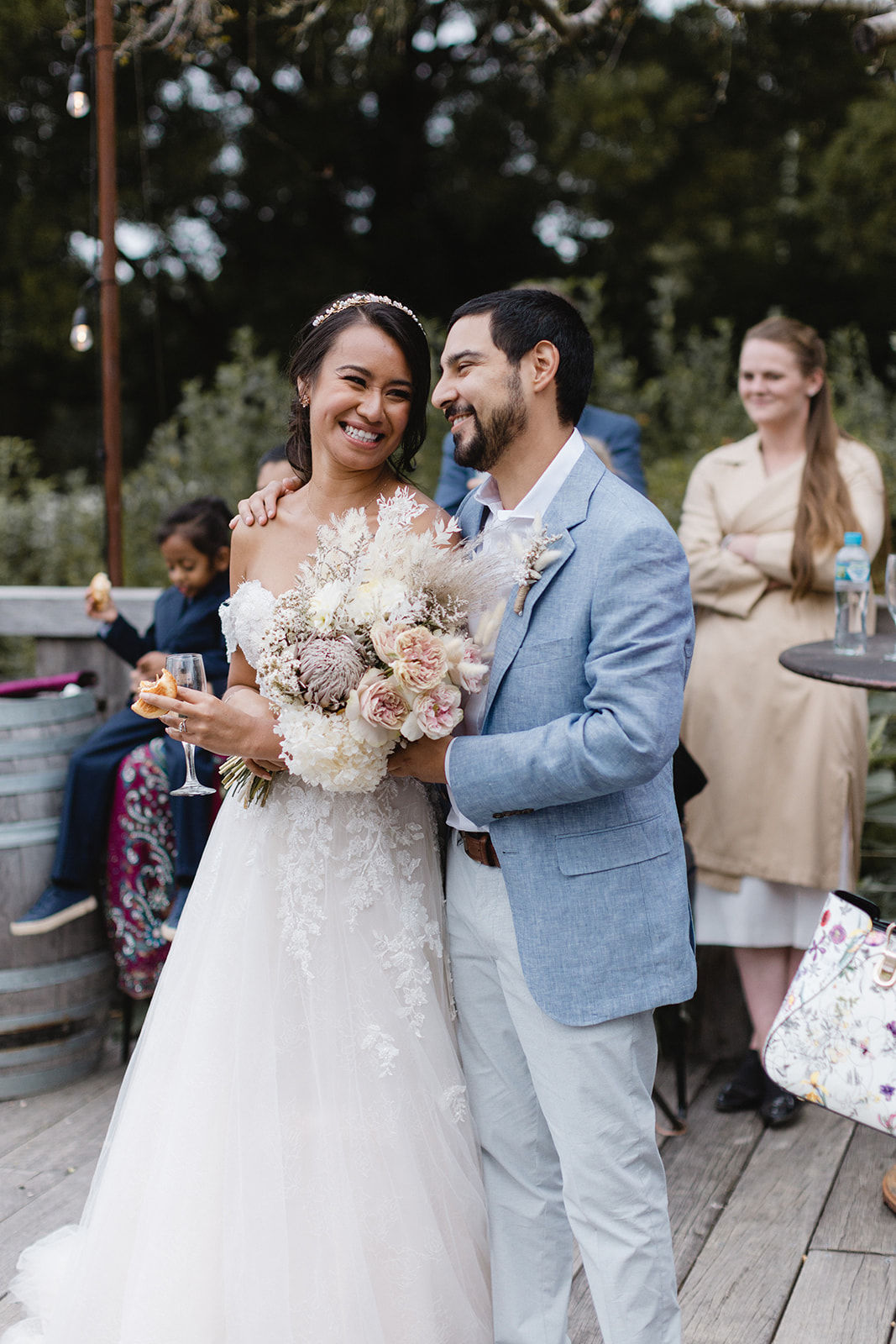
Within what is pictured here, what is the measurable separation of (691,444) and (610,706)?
547 cm

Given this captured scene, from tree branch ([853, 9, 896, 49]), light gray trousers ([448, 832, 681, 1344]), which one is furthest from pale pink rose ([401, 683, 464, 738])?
tree branch ([853, 9, 896, 49])

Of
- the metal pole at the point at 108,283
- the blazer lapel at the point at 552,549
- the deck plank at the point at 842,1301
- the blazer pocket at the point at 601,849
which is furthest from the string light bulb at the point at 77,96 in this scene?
the deck plank at the point at 842,1301

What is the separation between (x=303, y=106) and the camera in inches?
379

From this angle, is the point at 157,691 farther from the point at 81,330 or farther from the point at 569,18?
the point at 569,18

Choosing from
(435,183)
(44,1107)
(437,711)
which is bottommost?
(44,1107)

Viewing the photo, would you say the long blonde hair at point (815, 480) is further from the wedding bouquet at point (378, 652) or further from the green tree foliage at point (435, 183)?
the green tree foliage at point (435, 183)

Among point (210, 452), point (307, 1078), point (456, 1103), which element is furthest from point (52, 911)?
point (210, 452)

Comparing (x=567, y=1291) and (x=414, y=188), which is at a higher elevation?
(x=414, y=188)

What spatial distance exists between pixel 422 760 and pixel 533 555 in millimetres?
389

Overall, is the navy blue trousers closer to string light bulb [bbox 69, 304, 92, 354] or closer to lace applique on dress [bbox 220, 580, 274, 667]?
lace applique on dress [bbox 220, 580, 274, 667]

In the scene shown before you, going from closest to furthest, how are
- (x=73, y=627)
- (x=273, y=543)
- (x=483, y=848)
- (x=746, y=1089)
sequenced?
(x=483, y=848), (x=273, y=543), (x=746, y=1089), (x=73, y=627)

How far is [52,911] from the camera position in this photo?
3.52m

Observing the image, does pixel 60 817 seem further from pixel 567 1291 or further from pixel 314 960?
pixel 567 1291

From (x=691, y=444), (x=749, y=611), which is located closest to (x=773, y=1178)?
(x=749, y=611)
